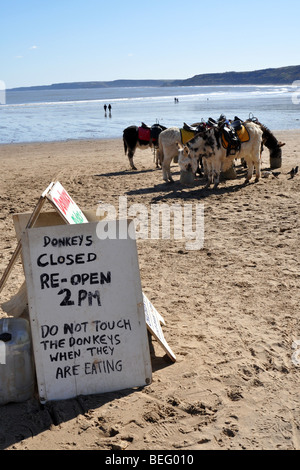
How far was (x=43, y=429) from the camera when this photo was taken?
3.81 meters

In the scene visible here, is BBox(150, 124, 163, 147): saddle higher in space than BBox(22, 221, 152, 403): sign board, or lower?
higher

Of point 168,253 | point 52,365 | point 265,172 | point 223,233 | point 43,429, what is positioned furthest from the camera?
point 265,172

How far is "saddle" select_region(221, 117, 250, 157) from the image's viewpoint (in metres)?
12.3

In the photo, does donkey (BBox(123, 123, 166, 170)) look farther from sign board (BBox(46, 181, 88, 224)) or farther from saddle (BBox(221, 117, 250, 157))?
sign board (BBox(46, 181, 88, 224))

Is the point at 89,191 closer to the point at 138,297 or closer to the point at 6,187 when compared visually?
the point at 6,187

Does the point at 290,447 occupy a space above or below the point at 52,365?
below

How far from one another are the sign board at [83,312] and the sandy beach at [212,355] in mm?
160

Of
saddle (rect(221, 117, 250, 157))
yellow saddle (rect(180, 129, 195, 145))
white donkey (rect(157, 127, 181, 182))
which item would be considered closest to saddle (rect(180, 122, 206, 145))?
yellow saddle (rect(180, 129, 195, 145))

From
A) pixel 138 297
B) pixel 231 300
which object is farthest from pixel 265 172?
pixel 138 297

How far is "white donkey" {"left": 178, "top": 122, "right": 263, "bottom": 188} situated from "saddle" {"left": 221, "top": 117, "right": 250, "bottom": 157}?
107 millimetres

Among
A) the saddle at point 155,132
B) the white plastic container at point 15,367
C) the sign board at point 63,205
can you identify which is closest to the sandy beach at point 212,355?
the white plastic container at point 15,367

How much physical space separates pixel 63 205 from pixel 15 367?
135cm

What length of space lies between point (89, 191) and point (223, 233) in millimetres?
5005

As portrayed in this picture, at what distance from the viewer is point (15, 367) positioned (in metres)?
4.05
